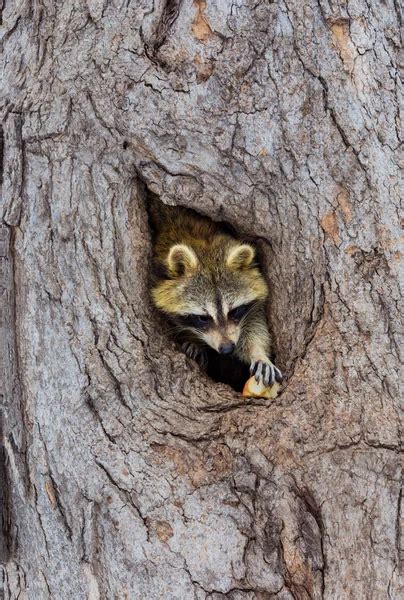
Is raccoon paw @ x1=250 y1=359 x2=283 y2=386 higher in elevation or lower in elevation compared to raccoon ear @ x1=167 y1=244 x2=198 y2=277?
lower

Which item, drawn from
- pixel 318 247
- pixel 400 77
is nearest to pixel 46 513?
pixel 318 247

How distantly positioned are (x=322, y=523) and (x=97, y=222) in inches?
65.4

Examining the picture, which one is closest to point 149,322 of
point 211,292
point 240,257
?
point 240,257

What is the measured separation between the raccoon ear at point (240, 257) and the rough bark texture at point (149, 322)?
50 centimetres

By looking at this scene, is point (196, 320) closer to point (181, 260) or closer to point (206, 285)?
point (206, 285)

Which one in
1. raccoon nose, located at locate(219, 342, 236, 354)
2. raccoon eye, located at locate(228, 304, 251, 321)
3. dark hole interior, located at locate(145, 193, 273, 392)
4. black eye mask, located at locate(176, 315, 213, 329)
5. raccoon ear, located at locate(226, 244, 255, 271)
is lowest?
dark hole interior, located at locate(145, 193, 273, 392)

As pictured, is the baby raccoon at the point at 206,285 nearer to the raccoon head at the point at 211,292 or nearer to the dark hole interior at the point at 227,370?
the raccoon head at the point at 211,292

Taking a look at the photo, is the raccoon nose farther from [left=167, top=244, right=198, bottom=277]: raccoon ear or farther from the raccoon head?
[left=167, top=244, right=198, bottom=277]: raccoon ear

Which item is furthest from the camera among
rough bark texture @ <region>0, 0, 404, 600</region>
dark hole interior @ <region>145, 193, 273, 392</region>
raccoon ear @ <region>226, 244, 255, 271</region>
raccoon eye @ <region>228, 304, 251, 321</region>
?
dark hole interior @ <region>145, 193, 273, 392</region>

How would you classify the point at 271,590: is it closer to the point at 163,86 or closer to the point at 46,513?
the point at 46,513

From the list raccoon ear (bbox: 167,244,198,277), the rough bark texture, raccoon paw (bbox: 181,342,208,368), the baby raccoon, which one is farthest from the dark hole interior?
the rough bark texture

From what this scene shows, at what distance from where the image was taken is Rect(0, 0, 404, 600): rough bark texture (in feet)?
10.3

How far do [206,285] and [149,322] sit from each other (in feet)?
3.17

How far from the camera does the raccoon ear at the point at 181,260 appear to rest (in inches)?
170
